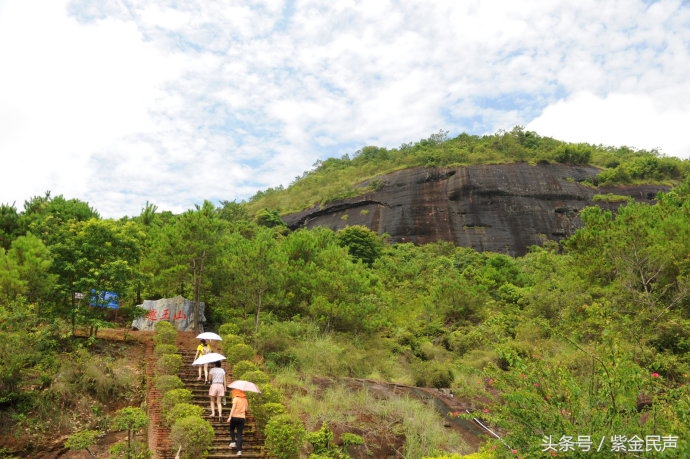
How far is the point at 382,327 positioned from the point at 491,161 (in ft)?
121

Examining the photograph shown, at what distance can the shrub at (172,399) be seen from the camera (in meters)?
9.04

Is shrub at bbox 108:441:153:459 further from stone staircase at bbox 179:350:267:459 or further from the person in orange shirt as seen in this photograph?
the person in orange shirt

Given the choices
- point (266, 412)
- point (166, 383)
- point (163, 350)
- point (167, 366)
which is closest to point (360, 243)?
point (163, 350)

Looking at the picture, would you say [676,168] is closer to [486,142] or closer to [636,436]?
[486,142]

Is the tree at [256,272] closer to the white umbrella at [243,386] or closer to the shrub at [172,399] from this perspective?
the shrub at [172,399]

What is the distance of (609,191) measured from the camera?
47.3 meters

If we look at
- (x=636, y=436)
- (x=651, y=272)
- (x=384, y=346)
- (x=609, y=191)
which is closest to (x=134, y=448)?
(x=636, y=436)

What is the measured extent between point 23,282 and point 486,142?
56.0m

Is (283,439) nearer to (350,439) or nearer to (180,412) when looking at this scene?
(350,439)

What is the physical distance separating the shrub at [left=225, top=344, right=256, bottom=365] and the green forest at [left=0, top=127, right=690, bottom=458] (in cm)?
84

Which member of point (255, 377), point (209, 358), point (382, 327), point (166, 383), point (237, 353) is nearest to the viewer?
point (166, 383)

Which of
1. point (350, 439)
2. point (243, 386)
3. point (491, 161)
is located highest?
point (491, 161)

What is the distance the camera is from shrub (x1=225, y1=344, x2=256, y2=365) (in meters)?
12.6

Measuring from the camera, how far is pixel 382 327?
21141 mm
